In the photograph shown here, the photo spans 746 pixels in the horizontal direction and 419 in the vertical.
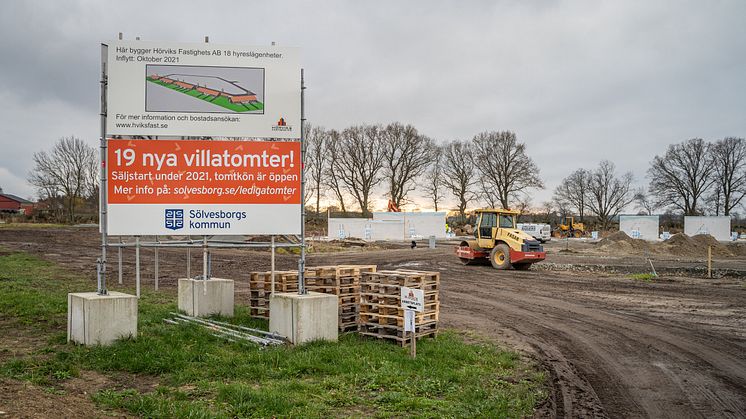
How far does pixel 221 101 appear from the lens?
380 inches

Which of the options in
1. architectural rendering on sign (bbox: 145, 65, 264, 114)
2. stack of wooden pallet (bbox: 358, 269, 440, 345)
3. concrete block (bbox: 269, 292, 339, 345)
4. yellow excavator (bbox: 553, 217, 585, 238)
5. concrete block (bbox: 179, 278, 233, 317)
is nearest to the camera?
concrete block (bbox: 269, 292, 339, 345)

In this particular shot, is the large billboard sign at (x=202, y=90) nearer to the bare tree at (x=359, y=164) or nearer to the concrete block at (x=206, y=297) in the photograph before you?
the concrete block at (x=206, y=297)

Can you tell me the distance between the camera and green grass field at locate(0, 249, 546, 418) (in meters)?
6.08

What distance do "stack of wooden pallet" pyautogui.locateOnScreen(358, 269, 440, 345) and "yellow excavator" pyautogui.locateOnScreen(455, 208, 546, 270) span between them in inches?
667

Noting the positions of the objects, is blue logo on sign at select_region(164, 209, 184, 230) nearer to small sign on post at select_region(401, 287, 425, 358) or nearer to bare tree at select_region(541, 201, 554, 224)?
small sign on post at select_region(401, 287, 425, 358)

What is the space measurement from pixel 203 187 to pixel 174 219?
0.75m

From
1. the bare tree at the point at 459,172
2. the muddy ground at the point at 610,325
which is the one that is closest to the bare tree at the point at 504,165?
the bare tree at the point at 459,172

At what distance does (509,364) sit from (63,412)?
20.3ft

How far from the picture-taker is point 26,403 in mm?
5363

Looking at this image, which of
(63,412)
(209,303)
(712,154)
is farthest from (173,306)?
(712,154)

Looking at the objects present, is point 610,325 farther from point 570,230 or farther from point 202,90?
point 570,230

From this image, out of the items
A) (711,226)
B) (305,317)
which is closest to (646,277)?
(305,317)

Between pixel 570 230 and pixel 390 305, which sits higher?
pixel 570 230

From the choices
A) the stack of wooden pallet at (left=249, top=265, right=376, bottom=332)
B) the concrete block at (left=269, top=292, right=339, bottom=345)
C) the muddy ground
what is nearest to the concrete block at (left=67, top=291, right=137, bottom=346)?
the concrete block at (left=269, top=292, right=339, bottom=345)
